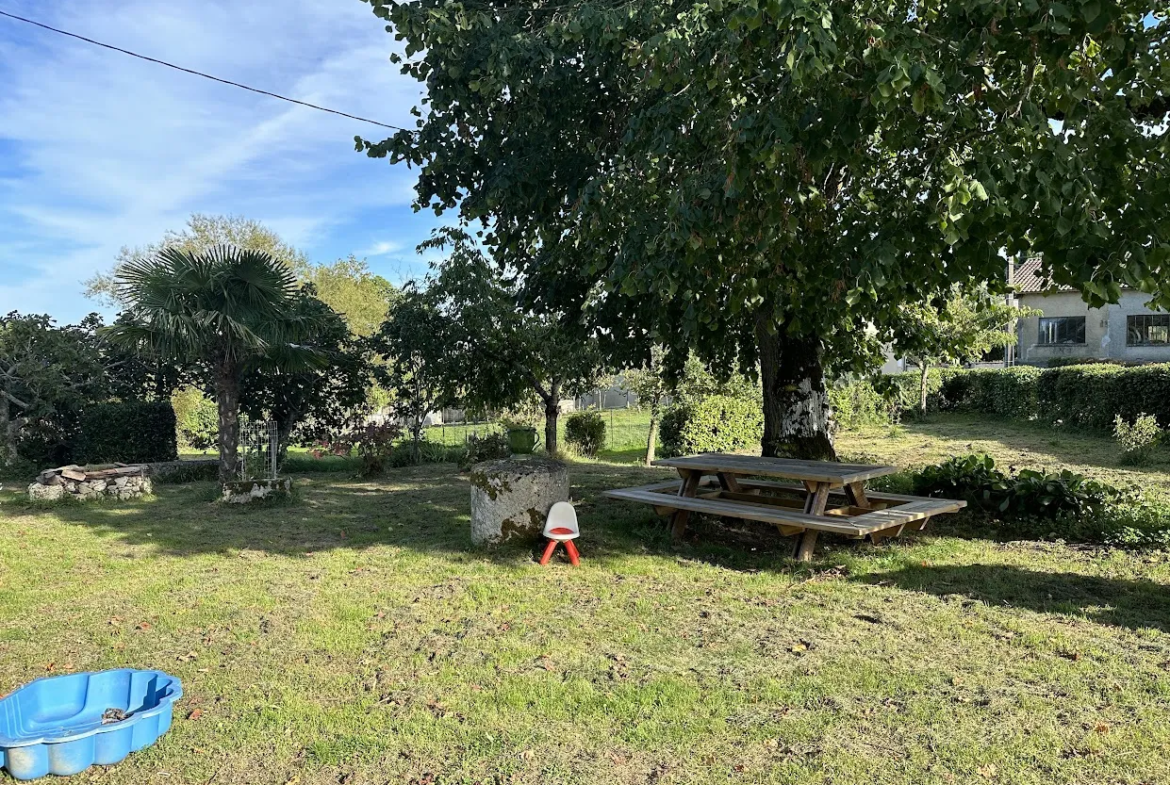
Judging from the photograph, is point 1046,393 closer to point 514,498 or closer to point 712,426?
point 712,426

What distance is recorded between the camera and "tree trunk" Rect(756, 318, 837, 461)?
877cm

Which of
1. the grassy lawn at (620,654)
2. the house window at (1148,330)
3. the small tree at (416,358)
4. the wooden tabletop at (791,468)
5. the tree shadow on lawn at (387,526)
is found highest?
the house window at (1148,330)

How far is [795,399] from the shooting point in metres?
8.86

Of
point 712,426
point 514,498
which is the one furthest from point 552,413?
point 514,498

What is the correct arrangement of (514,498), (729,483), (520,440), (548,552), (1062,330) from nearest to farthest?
(548,552)
(514,498)
(729,483)
(520,440)
(1062,330)

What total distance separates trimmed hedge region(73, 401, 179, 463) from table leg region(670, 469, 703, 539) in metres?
10.7

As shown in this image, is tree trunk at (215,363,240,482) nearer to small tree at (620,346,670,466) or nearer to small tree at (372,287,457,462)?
small tree at (372,287,457,462)

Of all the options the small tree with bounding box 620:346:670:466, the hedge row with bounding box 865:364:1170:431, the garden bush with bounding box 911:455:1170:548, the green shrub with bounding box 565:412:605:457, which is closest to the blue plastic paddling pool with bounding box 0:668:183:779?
the garden bush with bounding box 911:455:1170:548

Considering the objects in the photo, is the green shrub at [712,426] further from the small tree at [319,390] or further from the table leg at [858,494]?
the table leg at [858,494]

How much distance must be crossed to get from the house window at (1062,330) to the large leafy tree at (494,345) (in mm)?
26166

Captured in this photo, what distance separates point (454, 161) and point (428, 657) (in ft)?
17.3

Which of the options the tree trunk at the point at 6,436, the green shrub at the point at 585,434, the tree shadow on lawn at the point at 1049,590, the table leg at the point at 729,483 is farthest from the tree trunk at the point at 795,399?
the tree trunk at the point at 6,436

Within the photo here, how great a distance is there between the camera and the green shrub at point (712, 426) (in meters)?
15.2

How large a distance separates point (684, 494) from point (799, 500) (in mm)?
1172
